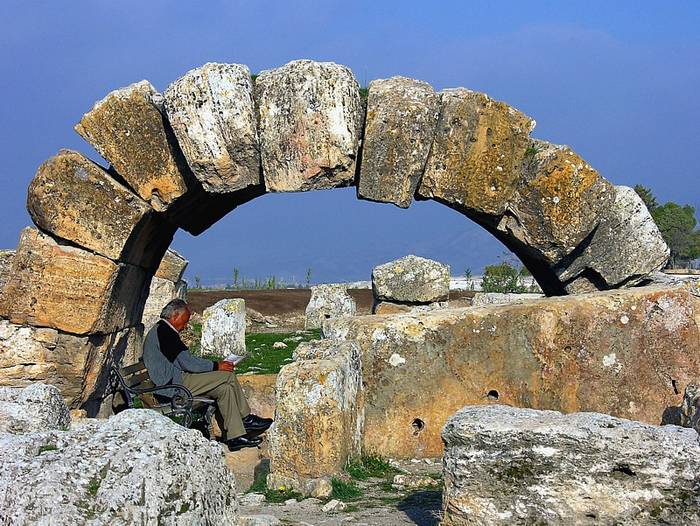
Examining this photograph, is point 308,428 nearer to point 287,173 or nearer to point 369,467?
point 369,467

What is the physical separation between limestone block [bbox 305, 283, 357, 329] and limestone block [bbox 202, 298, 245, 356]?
3865 millimetres

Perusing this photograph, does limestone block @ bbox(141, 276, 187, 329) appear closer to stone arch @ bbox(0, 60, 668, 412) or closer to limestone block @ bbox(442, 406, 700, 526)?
stone arch @ bbox(0, 60, 668, 412)

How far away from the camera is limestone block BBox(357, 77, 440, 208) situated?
8.32 metres

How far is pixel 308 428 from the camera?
637 cm

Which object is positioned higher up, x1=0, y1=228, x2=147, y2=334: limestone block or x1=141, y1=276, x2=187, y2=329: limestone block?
x1=141, y1=276, x2=187, y2=329: limestone block

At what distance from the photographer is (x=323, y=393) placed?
6.40 m

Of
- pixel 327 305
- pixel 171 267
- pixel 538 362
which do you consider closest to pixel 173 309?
pixel 538 362

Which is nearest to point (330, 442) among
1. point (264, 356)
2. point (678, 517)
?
point (678, 517)

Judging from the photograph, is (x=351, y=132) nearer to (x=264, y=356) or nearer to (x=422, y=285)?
(x=264, y=356)

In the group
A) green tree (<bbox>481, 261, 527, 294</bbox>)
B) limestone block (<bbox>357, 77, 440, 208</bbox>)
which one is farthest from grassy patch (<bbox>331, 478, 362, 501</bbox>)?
green tree (<bbox>481, 261, 527, 294</bbox>)

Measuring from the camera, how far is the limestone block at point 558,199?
834cm

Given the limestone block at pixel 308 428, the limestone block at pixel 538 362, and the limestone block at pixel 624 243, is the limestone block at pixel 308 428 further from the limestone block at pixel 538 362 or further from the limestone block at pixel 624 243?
the limestone block at pixel 624 243

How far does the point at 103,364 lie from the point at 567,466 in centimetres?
573

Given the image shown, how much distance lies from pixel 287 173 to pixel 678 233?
3611 cm
